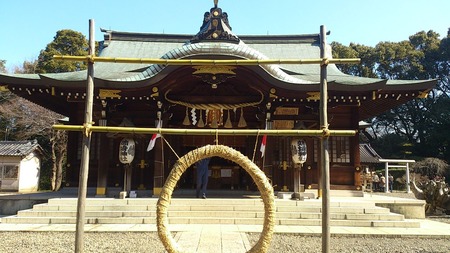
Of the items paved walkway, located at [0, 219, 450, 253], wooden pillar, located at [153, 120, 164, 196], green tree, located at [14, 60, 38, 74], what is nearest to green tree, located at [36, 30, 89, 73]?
green tree, located at [14, 60, 38, 74]

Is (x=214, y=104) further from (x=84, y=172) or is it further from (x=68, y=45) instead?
(x=68, y=45)

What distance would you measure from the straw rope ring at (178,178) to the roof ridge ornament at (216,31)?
7.36 metres

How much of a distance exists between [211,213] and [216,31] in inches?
233

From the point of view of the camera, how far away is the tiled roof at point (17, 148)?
24.8 metres

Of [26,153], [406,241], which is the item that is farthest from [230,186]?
[26,153]

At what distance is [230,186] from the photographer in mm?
13539

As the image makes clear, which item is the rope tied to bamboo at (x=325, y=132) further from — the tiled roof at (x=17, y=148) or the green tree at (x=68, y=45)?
the green tree at (x=68, y=45)

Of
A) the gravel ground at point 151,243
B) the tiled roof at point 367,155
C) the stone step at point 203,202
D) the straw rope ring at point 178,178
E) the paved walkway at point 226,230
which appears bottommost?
the gravel ground at point 151,243

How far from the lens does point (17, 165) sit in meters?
25.4

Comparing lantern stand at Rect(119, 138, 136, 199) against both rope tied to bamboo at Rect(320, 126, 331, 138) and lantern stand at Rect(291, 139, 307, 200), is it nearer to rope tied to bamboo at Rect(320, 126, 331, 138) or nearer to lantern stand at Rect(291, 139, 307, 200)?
lantern stand at Rect(291, 139, 307, 200)

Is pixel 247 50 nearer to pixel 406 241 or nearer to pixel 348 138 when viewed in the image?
pixel 348 138

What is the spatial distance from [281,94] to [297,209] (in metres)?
3.55

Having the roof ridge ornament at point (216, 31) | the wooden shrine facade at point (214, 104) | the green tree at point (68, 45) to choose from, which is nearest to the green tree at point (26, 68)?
the green tree at point (68, 45)

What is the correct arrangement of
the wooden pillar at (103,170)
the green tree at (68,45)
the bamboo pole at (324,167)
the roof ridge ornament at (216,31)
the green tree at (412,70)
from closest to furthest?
the bamboo pole at (324,167), the wooden pillar at (103,170), the roof ridge ornament at (216,31), the green tree at (68,45), the green tree at (412,70)
